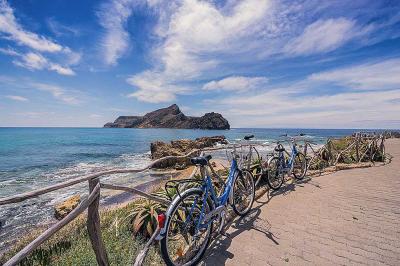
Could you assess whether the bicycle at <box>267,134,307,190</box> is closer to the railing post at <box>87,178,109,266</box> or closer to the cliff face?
the railing post at <box>87,178,109,266</box>

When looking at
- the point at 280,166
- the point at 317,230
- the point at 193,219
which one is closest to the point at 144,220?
the point at 193,219

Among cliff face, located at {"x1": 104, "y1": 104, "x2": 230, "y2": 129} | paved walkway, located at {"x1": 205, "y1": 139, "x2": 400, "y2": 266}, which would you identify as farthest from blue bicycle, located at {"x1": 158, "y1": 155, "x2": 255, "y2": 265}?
cliff face, located at {"x1": 104, "y1": 104, "x2": 230, "y2": 129}

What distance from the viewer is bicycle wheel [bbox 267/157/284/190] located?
7.22 metres

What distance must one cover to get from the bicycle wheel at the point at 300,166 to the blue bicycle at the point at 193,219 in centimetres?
479

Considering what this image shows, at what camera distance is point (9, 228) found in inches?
367

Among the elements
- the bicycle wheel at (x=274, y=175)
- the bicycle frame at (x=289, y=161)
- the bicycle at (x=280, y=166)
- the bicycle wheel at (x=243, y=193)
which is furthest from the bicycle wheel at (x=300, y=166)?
the bicycle wheel at (x=243, y=193)

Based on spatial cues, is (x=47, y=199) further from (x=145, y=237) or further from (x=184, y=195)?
(x=184, y=195)

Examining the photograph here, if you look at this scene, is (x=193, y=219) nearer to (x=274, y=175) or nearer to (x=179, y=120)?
(x=274, y=175)

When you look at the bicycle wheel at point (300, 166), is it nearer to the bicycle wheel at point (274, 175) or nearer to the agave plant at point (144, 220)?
the bicycle wheel at point (274, 175)

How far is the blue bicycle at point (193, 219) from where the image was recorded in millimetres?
3404

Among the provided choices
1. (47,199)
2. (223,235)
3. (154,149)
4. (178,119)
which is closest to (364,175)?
(223,235)

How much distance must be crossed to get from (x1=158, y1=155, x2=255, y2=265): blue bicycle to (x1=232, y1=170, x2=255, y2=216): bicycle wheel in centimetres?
57

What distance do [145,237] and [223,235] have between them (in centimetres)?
157

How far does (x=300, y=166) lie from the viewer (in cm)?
884
